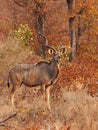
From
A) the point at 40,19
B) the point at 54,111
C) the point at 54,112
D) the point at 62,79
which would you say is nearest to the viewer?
the point at 54,112

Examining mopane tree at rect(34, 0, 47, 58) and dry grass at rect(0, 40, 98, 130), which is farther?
mopane tree at rect(34, 0, 47, 58)

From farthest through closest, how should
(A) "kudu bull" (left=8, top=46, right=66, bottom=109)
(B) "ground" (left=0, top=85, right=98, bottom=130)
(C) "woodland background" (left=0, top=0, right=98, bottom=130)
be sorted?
(A) "kudu bull" (left=8, top=46, right=66, bottom=109), (C) "woodland background" (left=0, top=0, right=98, bottom=130), (B) "ground" (left=0, top=85, right=98, bottom=130)

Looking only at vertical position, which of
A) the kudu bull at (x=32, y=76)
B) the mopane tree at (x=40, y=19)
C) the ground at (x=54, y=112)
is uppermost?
the mopane tree at (x=40, y=19)

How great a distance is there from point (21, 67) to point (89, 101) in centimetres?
327

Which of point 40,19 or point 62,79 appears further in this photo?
point 40,19

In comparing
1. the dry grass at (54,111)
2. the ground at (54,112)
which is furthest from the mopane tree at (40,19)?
→ the ground at (54,112)

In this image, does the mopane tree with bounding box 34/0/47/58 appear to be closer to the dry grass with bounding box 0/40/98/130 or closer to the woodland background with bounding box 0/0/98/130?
the woodland background with bounding box 0/0/98/130

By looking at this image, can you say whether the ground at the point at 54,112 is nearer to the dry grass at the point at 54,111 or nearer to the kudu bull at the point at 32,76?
the dry grass at the point at 54,111

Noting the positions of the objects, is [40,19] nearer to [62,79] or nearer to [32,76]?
[62,79]

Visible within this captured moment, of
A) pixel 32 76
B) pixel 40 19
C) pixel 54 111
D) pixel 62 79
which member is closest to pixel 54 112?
pixel 54 111

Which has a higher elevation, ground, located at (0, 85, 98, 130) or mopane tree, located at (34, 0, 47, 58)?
mopane tree, located at (34, 0, 47, 58)

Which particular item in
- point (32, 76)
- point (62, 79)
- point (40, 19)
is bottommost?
point (62, 79)

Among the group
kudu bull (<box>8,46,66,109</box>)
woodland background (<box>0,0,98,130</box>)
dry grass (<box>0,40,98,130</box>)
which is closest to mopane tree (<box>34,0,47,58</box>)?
woodland background (<box>0,0,98,130</box>)

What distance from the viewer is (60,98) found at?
42.9 feet
